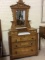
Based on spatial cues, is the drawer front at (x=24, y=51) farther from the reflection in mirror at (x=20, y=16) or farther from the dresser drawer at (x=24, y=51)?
the reflection in mirror at (x=20, y=16)

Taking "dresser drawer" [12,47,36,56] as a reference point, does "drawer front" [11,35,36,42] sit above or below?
above

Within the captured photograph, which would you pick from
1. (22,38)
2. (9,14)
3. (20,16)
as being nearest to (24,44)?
(22,38)

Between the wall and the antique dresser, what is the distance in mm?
133

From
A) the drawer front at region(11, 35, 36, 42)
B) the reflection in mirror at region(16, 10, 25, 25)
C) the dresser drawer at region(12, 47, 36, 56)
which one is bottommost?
the dresser drawer at region(12, 47, 36, 56)

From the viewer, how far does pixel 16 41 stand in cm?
384

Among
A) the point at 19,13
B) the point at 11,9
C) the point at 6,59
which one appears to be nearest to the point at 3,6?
the point at 11,9

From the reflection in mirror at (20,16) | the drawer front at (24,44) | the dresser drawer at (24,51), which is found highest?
the reflection in mirror at (20,16)

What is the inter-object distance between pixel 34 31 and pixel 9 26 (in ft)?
2.72

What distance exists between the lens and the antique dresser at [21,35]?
383 cm

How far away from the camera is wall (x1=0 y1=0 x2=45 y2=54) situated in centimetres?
415

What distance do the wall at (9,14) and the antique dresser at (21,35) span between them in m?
0.13

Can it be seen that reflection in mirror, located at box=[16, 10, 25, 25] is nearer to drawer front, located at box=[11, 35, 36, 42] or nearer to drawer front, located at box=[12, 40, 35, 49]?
drawer front, located at box=[11, 35, 36, 42]

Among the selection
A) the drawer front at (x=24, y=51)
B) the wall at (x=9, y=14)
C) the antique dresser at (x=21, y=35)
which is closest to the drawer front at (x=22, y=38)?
the antique dresser at (x=21, y=35)

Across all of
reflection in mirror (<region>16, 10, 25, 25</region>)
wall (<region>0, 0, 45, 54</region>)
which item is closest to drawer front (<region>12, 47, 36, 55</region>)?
wall (<region>0, 0, 45, 54</region>)
